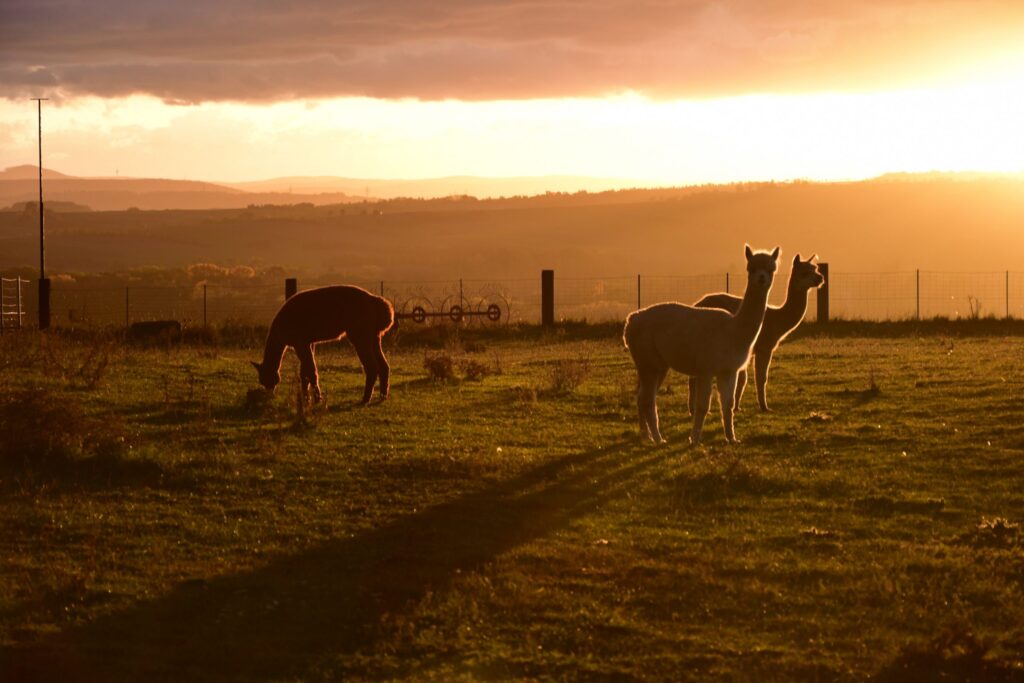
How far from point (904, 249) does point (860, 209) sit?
15.3 m

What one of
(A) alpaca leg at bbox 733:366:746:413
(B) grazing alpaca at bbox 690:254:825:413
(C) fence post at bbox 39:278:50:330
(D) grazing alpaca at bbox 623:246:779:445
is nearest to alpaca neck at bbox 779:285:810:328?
(B) grazing alpaca at bbox 690:254:825:413

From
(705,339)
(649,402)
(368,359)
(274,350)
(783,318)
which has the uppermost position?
(783,318)

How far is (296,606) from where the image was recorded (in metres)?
8.31

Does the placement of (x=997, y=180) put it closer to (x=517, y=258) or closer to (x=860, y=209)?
(x=860, y=209)

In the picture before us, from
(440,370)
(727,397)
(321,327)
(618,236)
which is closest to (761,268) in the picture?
(727,397)

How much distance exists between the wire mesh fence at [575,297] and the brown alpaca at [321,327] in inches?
882

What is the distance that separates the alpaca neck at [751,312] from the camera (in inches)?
541

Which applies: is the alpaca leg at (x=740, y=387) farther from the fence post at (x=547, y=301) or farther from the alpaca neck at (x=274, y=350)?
the fence post at (x=547, y=301)

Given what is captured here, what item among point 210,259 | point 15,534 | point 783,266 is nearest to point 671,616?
point 15,534

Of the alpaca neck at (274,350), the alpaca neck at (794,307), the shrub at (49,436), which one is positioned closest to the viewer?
the shrub at (49,436)

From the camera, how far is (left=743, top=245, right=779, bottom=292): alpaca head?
13578mm

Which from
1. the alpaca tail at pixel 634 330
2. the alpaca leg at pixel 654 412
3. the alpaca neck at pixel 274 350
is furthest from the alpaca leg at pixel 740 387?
the alpaca neck at pixel 274 350

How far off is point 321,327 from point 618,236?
90917mm

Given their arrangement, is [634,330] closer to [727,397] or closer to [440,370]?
[727,397]
